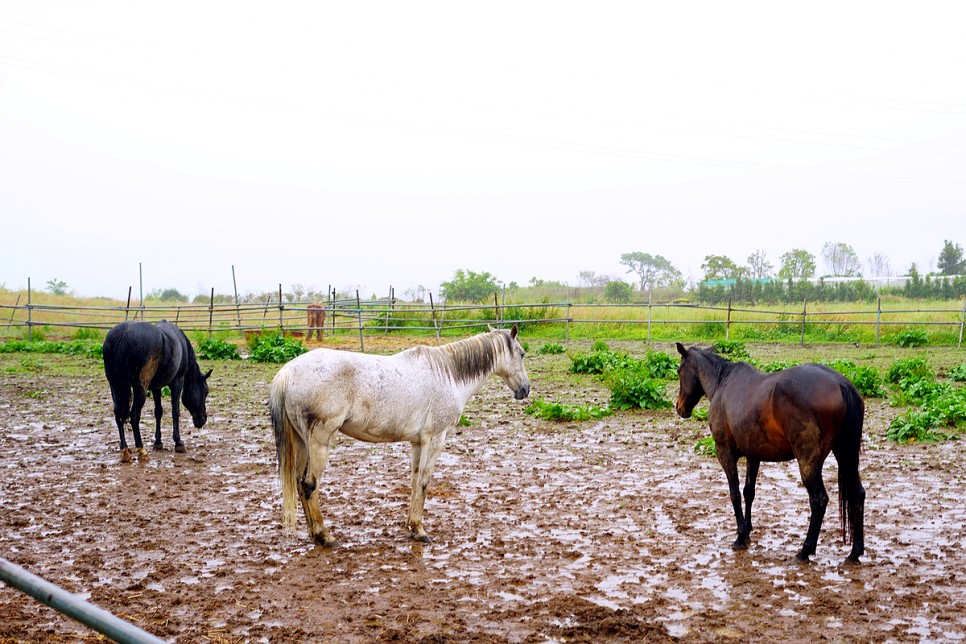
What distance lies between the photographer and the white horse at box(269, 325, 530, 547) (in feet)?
20.7

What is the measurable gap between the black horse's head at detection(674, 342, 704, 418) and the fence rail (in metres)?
16.9

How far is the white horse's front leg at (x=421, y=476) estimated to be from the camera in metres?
6.56

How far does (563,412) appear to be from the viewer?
1211 centimetres

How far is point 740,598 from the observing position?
17.0 ft

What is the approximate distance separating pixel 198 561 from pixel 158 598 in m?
0.81

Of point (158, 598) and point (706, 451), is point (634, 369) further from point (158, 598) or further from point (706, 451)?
point (158, 598)

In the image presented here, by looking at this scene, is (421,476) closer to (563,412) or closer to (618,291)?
(563,412)

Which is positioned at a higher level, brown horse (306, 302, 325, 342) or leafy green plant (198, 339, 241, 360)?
brown horse (306, 302, 325, 342)

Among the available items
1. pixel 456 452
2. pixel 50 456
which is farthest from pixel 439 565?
pixel 50 456

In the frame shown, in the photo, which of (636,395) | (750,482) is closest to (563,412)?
(636,395)

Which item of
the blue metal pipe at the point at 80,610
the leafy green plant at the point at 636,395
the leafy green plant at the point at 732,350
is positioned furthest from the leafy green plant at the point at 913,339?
the blue metal pipe at the point at 80,610

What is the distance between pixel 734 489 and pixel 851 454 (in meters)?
0.91

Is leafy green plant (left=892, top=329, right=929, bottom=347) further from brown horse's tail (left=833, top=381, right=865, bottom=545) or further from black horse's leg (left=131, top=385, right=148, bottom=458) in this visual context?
black horse's leg (left=131, top=385, right=148, bottom=458)

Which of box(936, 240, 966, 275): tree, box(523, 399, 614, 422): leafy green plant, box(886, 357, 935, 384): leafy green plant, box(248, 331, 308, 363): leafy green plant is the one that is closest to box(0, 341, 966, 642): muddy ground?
box(523, 399, 614, 422): leafy green plant
